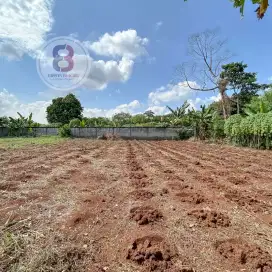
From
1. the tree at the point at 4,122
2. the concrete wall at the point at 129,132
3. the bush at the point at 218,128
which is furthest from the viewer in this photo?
the tree at the point at 4,122

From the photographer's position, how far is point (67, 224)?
2.94 meters

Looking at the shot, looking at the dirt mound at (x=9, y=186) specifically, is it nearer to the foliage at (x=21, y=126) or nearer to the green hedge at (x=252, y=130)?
the green hedge at (x=252, y=130)

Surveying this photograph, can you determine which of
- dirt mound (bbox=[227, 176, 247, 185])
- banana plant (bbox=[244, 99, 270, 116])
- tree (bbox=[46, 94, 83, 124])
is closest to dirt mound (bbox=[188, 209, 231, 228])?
dirt mound (bbox=[227, 176, 247, 185])

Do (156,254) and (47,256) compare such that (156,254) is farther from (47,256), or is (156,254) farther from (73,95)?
(73,95)

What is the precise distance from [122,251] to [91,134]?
23.3m

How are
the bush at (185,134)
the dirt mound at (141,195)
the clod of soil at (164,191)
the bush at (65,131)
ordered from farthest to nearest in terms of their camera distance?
the bush at (65,131)
the bush at (185,134)
the clod of soil at (164,191)
the dirt mound at (141,195)

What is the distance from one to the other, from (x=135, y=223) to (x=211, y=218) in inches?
34.5

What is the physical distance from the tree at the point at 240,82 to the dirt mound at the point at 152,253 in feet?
90.1

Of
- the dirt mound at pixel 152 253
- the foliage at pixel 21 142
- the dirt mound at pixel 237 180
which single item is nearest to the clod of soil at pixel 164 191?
the dirt mound at pixel 237 180

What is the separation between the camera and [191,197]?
3967mm

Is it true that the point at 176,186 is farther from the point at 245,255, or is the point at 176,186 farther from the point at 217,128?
the point at 217,128

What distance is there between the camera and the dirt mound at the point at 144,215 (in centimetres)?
305

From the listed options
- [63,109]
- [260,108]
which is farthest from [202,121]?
[63,109]

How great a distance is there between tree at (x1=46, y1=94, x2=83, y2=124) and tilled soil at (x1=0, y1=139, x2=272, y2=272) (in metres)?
35.4
